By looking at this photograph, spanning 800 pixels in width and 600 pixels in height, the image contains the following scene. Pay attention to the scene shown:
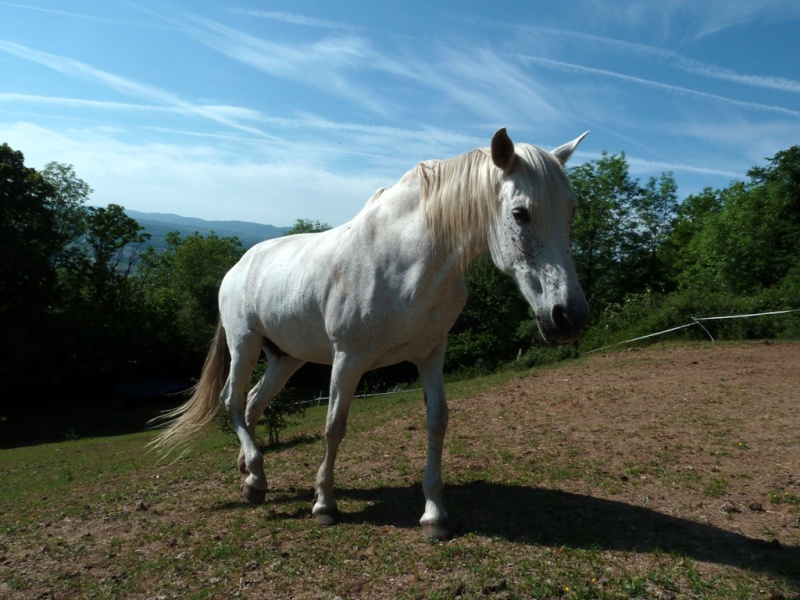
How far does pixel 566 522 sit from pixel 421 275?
193cm

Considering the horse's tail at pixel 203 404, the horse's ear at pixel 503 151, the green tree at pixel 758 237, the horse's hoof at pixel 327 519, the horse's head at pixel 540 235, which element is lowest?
the horse's hoof at pixel 327 519

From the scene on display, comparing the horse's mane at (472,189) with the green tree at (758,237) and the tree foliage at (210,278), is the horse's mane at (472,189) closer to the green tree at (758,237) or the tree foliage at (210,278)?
the tree foliage at (210,278)

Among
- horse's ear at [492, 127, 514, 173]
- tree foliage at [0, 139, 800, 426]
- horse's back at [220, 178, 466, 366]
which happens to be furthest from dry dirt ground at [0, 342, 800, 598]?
tree foliage at [0, 139, 800, 426]

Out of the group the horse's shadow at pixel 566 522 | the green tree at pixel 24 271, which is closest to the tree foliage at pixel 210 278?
the green tree at pixel 24 271

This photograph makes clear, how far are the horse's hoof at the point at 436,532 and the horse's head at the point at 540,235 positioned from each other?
1513 millimetres

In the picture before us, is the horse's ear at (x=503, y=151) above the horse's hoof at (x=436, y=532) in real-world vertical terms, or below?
above

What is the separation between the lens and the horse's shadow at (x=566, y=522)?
11.6ft

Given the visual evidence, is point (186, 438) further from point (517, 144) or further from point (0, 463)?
point (0, 463)

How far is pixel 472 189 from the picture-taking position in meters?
3.69

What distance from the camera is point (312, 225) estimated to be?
200ft

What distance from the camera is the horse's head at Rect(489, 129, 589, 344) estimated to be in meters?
3.17

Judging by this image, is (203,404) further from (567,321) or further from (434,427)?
(567,321)

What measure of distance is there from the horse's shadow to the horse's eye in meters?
2.00

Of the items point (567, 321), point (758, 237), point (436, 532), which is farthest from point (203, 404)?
point (758, 237)
